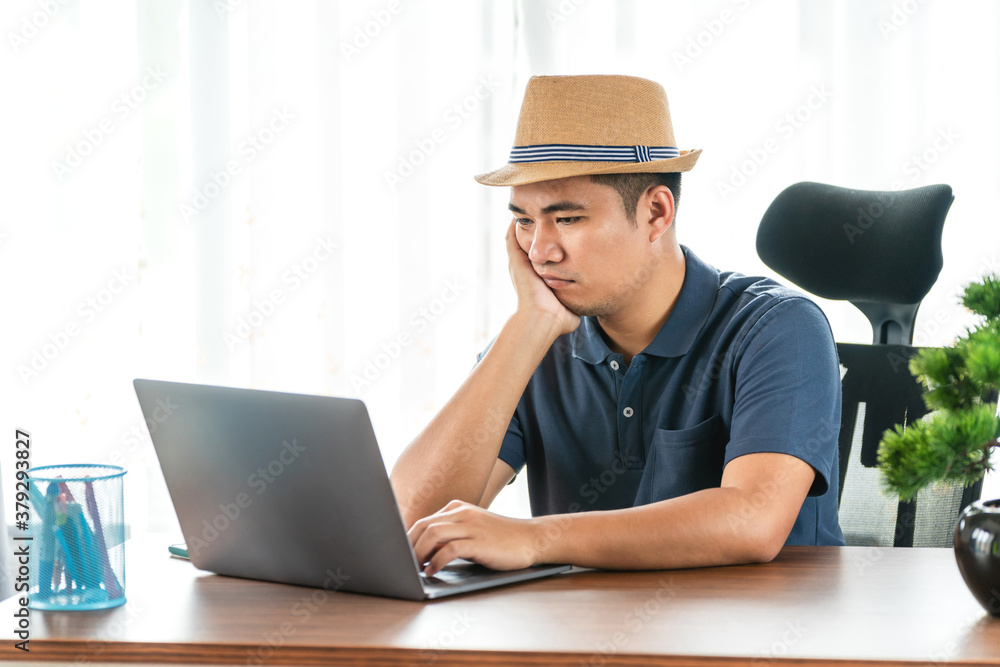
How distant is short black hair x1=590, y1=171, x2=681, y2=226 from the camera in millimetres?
1402

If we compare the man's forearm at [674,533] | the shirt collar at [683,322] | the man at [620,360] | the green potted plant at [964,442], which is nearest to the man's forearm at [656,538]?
the man's forearm at [674,533]

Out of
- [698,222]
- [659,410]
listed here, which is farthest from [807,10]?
[659,410]

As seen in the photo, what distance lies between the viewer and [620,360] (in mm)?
1501

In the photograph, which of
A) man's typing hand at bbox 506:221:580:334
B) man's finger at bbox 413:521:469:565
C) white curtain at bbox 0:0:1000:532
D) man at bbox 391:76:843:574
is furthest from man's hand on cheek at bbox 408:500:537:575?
white curtain at bbox 0:0:1000:532

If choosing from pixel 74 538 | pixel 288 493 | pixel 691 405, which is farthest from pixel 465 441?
pixel 74 538

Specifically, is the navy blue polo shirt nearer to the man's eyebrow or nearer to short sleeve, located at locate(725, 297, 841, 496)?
short sleeve, located at locate(725, 297, 841, 496)

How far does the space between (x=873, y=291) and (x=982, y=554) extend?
2.11 ft

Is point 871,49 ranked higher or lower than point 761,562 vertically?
higher

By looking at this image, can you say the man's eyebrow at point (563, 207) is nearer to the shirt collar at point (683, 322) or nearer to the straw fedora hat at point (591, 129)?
the straw fedora hat at point (591, 129)

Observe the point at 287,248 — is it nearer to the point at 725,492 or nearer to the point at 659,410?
the point at 659,410

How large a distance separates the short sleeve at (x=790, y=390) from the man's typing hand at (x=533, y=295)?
0.90 ft

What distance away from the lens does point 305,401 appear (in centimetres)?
86

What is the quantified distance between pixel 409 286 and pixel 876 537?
135 centimetres

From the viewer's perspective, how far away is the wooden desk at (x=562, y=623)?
2.50ft
